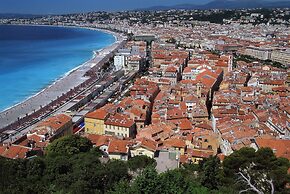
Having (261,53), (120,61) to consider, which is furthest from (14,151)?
(261,53)

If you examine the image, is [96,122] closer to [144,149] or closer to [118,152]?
[118,152]

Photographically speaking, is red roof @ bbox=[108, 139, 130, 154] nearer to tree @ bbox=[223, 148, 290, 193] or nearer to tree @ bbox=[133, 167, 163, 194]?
tree @ bbox=[223, 148, 290, 193]

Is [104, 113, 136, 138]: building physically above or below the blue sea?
above

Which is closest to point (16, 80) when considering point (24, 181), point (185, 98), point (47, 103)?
point (47, 103)

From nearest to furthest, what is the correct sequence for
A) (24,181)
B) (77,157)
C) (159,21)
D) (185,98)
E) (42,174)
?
(24,181), (42,174), (77,157), (185,98), (159,21)

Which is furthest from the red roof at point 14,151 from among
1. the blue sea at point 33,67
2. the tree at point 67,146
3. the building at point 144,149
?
the blue sea at point 33,67

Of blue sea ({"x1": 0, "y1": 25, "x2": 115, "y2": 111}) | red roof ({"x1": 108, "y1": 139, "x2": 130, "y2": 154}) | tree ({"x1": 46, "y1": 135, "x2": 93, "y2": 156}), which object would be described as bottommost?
blue sea ({"x1": 0, "y1": 25, "x2": 115, "y2": 111})

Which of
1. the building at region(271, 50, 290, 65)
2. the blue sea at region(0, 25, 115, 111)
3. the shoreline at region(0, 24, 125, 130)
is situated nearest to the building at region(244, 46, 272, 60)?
the building at region(271, 50, 290, 65)

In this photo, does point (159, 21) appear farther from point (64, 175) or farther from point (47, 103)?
A: point (64, 175)

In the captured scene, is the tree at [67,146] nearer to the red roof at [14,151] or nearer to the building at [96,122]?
the red roof at [14,151]
